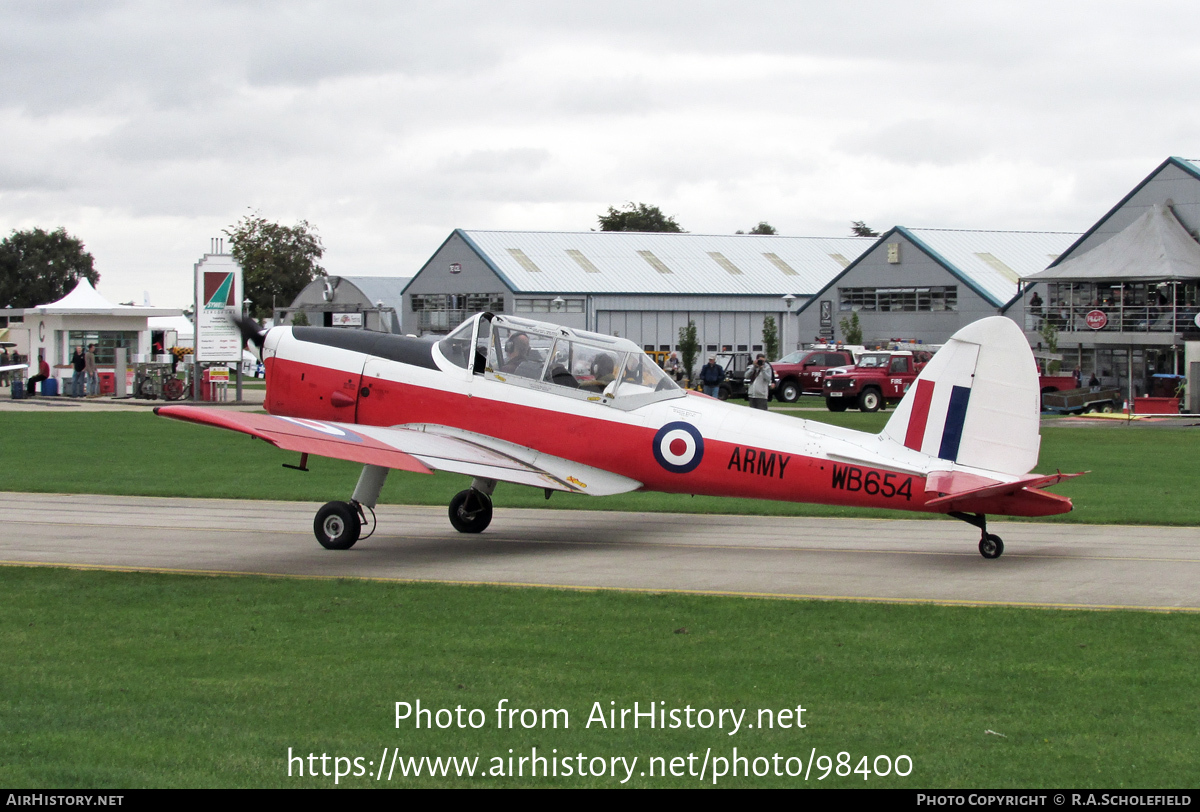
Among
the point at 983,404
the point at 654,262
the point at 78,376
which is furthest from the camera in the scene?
the point at 654,262

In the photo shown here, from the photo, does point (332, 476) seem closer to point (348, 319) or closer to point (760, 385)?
point (760, 385)

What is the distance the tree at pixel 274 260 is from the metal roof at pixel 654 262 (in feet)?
106

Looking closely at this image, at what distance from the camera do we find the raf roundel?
1266 cm

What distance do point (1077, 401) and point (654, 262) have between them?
40322 millimetres

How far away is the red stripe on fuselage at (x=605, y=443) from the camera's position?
39.6 feet

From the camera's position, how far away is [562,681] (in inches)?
295

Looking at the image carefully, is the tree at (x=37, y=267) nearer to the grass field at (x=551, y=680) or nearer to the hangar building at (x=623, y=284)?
the hangar building at (x=623, y=284)

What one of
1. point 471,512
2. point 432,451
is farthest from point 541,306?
point 432,451

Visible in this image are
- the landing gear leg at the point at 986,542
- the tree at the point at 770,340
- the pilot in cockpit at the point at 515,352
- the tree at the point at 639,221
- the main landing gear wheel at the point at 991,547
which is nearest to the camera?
the landing gear leg at the point at 986,542

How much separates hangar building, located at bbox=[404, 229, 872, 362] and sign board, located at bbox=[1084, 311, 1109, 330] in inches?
999


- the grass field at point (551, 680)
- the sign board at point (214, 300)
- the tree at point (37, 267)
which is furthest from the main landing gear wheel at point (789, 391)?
the tree at point (37, 267)

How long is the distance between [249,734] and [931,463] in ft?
24.5
